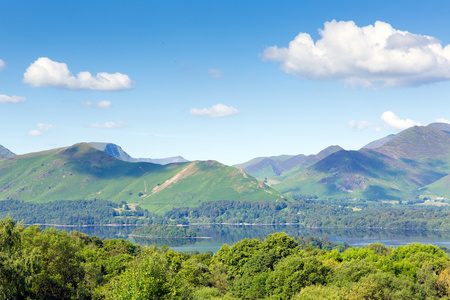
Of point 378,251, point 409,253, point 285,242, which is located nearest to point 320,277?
point 285,242

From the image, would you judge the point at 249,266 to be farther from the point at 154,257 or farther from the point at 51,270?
the point at 154,257

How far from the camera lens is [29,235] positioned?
226 feet

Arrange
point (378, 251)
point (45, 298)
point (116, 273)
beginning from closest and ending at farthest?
1. point (45, 298)
2. point (116, 273)
3. point (378, 251)

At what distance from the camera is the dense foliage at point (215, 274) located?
4781 centimetres

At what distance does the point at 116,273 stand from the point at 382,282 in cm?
4324

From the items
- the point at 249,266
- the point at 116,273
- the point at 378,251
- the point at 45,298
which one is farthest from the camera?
the point at 378,251

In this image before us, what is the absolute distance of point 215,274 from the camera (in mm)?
97625

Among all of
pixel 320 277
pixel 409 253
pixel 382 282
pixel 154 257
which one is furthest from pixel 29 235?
pixel 409 253

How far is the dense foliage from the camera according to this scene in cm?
4781

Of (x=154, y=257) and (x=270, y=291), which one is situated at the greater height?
(x=154, y=257)

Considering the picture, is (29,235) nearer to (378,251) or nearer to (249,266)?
(249,266)

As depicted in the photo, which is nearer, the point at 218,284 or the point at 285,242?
the point at 218,284

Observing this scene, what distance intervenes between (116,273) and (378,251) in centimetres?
6715

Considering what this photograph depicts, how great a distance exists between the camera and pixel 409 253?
4033 inches
